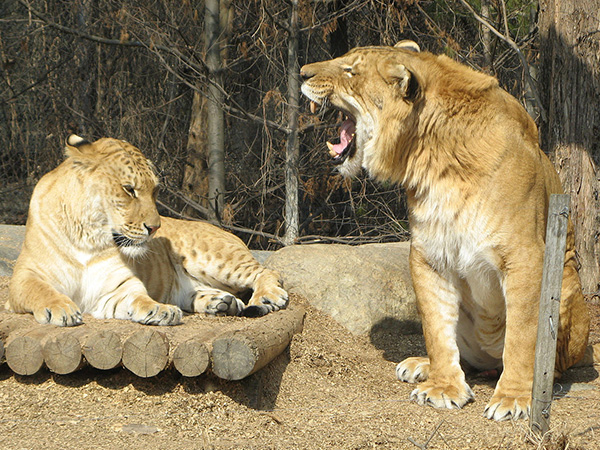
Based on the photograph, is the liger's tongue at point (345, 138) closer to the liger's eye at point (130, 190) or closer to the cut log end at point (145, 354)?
the liger's eye at point (130, 190)

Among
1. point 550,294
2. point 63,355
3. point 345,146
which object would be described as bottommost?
point 63,355

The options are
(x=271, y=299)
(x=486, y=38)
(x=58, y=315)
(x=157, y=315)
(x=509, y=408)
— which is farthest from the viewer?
(x=486, y=38)

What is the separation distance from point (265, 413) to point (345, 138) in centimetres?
158

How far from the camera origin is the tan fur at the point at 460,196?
12.0ft

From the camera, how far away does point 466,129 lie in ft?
12.7

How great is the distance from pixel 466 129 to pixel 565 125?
246 cm

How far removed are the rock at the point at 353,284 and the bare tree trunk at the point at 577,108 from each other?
153 centimetres

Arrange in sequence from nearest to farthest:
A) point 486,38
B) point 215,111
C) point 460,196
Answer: point 460,196 → point 486,38 → point 215,111

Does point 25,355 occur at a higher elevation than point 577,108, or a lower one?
lower

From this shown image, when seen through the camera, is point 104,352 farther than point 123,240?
No

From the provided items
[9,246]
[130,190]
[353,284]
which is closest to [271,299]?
[353,284]

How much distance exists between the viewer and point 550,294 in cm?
301

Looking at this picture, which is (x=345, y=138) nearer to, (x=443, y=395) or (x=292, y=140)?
(x=443, y=395)

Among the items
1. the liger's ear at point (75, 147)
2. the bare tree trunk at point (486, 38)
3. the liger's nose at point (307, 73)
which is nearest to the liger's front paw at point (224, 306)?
the liger's ear at point (75, 147)
